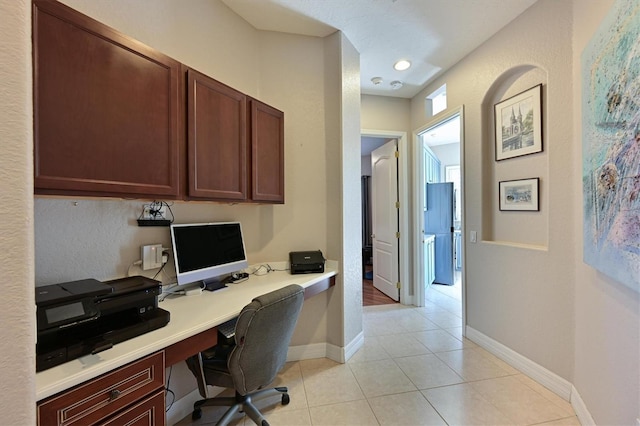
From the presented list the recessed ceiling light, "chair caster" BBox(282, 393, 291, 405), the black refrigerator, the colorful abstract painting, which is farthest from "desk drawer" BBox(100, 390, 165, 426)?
the black refrigerator

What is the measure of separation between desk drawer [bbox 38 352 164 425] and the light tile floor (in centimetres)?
88

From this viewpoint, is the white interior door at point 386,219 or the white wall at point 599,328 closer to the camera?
the white wall at point 599,328

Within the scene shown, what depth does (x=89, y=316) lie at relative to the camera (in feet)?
3.31

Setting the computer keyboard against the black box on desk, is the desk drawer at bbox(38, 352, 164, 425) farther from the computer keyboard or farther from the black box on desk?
the black box on desk

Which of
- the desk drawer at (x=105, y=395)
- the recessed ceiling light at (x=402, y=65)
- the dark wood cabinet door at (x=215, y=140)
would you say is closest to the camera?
the desk drawer at (x=105, y=395)

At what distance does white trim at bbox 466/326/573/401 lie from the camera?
1.88 meters

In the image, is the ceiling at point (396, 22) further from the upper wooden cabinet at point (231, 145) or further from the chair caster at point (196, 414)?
the chair caster at point (196, 414)

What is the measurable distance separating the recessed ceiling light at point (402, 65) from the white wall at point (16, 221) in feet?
9.68

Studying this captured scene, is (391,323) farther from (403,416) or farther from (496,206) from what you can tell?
(496,206)

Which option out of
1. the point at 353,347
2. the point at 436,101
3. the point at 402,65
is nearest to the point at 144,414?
the point at 353,347

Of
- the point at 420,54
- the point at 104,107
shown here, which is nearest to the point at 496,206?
the point at 420,54

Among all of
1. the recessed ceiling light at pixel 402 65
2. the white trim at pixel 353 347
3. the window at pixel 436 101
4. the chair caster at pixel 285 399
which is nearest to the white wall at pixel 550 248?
the window at pixel 436 101

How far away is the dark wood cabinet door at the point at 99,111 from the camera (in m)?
1.02

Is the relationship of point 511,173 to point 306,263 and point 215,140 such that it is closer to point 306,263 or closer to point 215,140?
point 306,263
